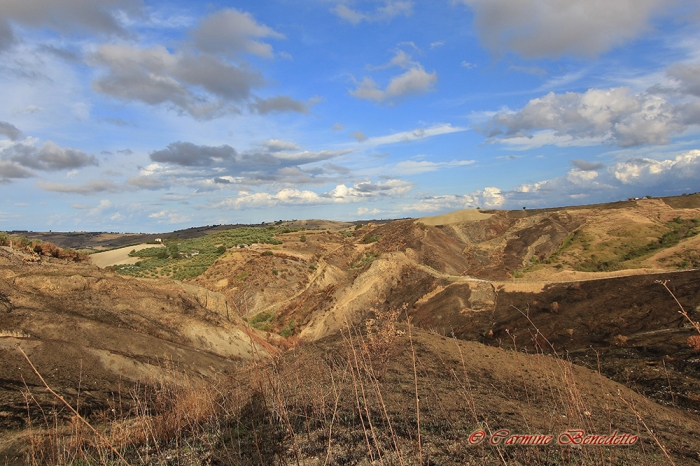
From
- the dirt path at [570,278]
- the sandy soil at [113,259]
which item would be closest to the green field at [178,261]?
the sandy soil at [113,259]

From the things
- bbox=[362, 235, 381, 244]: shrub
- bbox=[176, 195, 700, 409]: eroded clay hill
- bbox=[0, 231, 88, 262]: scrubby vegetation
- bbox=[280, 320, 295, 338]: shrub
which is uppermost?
bbox=[0, 231, 88, 262]: scrubby vegetation

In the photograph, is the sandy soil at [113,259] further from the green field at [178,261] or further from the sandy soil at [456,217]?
the sandy soil at [456,217]

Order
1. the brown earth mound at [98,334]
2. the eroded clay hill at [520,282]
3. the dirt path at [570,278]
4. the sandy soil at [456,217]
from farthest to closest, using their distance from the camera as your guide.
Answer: the sandy soil at [456,217], the dirt path at [570,278], the eroded clay hill at [520,282], the brown earth mound at [98,334]

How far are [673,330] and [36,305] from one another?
26.5 meters

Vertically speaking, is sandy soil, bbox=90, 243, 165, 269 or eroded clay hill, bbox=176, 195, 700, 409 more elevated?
sandy soil, bbox=90, 243, 165, 269

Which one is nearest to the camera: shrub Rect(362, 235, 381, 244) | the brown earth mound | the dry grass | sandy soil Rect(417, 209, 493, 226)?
the dry grass

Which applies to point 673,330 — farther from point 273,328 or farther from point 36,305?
point 36,305

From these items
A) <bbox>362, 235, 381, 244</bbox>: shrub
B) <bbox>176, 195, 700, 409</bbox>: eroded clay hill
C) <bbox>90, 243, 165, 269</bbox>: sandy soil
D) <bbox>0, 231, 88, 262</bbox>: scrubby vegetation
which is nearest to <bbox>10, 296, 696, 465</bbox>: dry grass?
<bbox>176, 195, 700, 409</bbox>: eroded clay hill

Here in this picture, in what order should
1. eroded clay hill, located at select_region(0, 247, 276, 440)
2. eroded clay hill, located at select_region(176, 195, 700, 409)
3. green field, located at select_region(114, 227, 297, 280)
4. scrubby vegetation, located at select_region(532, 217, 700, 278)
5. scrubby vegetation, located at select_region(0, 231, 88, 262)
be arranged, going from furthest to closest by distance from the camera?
1. scrubby vegetation, located at select_region(532, 217, 700, 278)
2. green field, located at select_region(114, 227, 297, 280)
3. scrubby vegetation, located at select_region(0, 231, 88, 262)
4. eroded clay hill, located at select_region(176, 195, 700, 409)
5. eroded clay hill, located at select_region(0, 247, 276, 440)

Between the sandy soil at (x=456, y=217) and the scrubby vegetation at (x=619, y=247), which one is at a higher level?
the sandy soil at (x=456, y=217)

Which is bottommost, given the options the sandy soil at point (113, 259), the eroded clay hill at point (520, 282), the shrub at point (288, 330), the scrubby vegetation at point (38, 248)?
the shrub at point (288, 330)

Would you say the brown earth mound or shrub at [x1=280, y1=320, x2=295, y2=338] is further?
shrub at [x1=280, y1=320, x2=295, y2=338]

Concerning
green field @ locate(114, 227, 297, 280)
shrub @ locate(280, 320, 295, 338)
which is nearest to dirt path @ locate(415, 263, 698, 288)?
shrub @ locate(280, 320, 295, 338)

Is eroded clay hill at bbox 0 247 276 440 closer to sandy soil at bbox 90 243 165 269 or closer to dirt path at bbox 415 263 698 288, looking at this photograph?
dirt path at bbox 415 263 698 288
